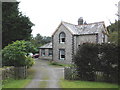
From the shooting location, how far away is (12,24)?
20531 millimetres

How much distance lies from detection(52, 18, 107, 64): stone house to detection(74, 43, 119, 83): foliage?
11322 mm

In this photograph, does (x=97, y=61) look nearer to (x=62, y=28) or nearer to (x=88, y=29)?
(x=88, y=29)

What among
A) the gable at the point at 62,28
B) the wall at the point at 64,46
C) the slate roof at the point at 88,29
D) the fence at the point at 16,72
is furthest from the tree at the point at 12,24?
the fence at the point at 16,72

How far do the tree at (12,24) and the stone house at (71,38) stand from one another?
22.0 ft

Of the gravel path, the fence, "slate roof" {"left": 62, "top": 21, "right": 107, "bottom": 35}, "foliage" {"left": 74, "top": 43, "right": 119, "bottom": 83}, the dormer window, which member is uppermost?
"slate roof" {"left": 62, "top": 21, "right": 107, "bottom": 35}

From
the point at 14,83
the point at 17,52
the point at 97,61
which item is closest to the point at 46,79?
the point at 14,83

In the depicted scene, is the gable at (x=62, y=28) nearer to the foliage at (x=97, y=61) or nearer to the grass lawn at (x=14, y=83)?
the foliage at (x=97, y=61)

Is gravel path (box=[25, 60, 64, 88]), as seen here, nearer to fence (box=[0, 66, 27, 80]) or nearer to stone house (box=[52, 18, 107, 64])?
fence (box=[0, 66, 27, 80])

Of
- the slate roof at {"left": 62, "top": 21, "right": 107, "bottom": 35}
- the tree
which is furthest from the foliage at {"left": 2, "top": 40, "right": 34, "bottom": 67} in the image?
the slate roof at {"left": 62, "top": 21, "right": 107, "bottom": 35}

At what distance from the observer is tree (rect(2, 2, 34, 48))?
20.3 meters

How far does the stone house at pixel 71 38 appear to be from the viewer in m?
22.9

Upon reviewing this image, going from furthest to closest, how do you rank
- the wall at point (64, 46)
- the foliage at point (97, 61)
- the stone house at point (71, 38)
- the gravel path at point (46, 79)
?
the wall at point (64, 46) → the stone house at point (71, 38) → the foliage at point (97, 61) → the gravel path at point (46, 79)

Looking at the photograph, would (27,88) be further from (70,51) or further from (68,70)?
(70,51)

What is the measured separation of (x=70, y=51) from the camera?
78.2ft
